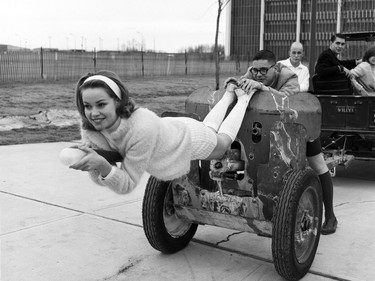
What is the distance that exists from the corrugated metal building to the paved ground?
91945 millimetres

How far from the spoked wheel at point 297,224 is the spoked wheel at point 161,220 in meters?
0.94

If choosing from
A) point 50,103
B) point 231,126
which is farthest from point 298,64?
point 50,103

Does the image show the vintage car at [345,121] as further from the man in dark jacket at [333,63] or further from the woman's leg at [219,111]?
the woman's leg at [219,111]

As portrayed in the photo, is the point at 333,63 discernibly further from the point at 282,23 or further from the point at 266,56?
the point at 282,23

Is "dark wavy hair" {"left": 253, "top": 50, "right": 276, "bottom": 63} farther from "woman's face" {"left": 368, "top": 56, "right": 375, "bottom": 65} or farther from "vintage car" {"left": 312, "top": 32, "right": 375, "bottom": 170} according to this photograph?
"woman's face" {"left": 368, "top": 56, "right": 375, "bottom": 65}

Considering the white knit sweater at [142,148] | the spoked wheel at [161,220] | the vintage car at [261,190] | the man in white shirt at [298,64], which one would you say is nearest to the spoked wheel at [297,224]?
A: the vintage car at [261,190]

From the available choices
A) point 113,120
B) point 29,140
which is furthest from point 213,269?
point 29,140

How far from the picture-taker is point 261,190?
3588 millimetres

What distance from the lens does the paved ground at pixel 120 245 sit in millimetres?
3695

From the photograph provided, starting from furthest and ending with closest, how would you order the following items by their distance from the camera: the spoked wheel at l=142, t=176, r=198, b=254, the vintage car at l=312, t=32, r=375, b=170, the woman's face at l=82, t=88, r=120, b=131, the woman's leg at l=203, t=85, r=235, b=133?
the vintage car at l=312, t=32, r=375, b=170
the spoked wheel at l=142, t=176, r=198, b=254
the woman's leg at l=203, t=85, r=235, b=133
the woman's face at l=82, t=88, r=120, b=131

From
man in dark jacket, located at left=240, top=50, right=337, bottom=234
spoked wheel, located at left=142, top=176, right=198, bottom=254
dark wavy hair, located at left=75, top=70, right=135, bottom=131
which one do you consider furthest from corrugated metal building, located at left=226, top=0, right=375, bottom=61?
dark wavy hair, located at left=75, top=70, right=135, bottom=131

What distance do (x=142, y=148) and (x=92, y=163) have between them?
35 centimetres

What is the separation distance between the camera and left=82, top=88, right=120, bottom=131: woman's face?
266 cm

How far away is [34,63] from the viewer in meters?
27.5
